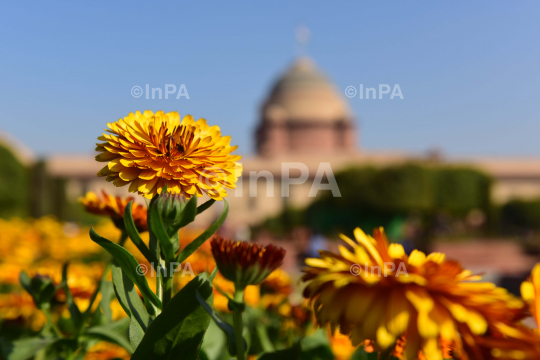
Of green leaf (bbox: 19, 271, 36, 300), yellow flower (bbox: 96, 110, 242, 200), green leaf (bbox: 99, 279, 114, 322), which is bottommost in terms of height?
green leaf (bbox: 99, 279, 114, 322)

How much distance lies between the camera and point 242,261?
2.79ft

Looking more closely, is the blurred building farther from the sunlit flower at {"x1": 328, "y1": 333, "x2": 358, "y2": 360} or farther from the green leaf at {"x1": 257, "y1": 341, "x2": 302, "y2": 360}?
the green leaf at {"x1": 257, "y1": 341, "x2": 302, "y2": 360}

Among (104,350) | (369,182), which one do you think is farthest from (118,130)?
(369,182)

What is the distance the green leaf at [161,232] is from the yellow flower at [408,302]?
0.24m

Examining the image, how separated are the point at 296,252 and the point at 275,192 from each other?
15.5 m

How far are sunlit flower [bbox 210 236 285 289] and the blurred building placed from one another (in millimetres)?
26859

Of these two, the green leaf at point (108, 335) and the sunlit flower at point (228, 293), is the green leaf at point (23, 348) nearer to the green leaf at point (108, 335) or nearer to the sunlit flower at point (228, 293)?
the green leaf at point (108, 335)

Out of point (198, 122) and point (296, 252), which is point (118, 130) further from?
point (296, 252)

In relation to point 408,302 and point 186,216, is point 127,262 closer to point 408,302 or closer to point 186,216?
point 186,216

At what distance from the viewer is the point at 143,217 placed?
1029mm

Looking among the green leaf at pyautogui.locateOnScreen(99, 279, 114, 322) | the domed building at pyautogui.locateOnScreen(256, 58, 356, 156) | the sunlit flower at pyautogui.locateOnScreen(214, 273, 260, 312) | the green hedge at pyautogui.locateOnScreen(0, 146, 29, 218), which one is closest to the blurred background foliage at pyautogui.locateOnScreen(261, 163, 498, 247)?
the green hedge at pyautogui.locateOnScreen(0, 146, 29, 218)

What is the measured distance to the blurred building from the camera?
29.6m

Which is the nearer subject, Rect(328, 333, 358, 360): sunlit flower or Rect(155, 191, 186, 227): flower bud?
Rect(155, 191, 186, 227): flower bud

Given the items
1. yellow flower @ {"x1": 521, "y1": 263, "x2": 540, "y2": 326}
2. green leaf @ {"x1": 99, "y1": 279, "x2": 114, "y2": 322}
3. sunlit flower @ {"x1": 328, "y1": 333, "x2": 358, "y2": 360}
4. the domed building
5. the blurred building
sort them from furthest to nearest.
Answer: the domed building
the blurred building
sunlit flower @ {"x1": 328, "y1": 333, "x2": 358, "y2": 360}
green leaf @ {"x1": 99, "y1": 279, "x2": 114, "y2": 322}
yellow flower @ {"x1": 521, "y1": 263, "x2": 540, "y2": 326}
